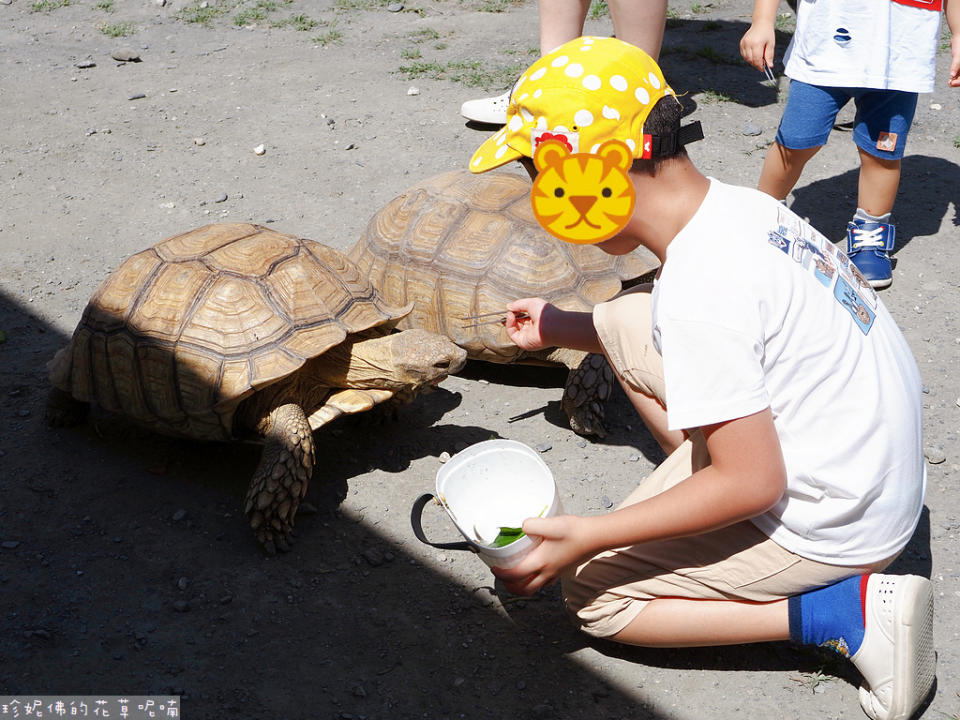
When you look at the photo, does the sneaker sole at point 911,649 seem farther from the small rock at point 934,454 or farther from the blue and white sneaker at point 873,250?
the blue and white sneaker at point 873,250

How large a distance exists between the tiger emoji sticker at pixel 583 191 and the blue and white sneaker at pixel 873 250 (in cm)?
290

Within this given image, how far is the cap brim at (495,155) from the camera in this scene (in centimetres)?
220

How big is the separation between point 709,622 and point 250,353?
1.76 m

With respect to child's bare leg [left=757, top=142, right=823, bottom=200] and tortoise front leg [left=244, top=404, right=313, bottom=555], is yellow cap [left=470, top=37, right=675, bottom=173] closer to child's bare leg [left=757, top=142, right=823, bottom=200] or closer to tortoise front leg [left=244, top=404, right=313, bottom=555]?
tortoise front leg [left=244, top=404, right=313, bottom=555]

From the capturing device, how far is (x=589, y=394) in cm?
357

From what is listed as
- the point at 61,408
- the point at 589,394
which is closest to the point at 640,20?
the point at 589,394

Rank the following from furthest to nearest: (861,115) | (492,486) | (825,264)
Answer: (861,115) → (492,486) → (825,264)

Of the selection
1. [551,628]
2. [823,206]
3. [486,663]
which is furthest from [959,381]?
[486,663]

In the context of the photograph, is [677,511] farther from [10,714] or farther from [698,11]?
[698,11]

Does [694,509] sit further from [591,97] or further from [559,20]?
[559,20]

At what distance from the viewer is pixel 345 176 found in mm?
5633

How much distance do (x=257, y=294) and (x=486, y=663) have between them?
1.52 metres

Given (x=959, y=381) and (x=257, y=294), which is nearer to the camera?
(x=257, y=294)

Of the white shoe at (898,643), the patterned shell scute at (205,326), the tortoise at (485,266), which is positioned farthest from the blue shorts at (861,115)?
the white shoe at (898,643)
